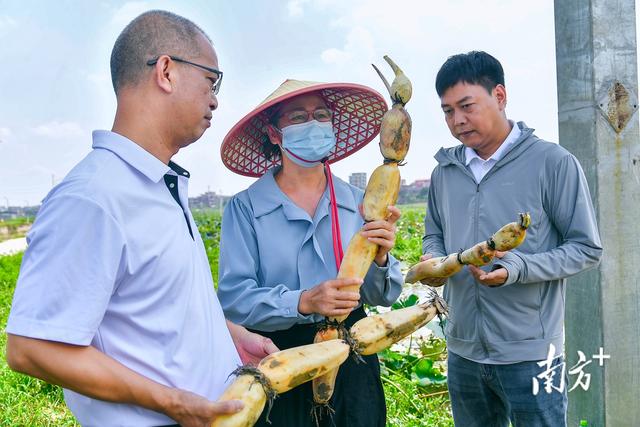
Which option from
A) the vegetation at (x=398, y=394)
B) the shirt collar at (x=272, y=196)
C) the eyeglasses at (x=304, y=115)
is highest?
the eyeglasses at (x=304, y=115)

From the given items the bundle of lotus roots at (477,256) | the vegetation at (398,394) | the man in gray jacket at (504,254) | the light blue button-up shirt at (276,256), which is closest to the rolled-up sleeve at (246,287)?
the light blue button-up shirt at (276,256)

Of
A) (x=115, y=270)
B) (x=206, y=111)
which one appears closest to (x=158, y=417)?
(x=115, y=270)

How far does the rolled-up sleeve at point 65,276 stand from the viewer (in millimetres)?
1183

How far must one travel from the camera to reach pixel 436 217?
2.73 m

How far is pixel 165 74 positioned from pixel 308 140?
786 mm

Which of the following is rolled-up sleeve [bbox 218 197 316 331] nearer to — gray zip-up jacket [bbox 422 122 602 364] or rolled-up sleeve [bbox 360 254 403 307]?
rolled-up sleeve [bbox 360 254 403 307]

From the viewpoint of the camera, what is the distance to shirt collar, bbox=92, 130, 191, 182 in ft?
4.61


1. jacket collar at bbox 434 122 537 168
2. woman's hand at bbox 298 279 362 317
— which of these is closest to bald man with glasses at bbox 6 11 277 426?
woman's hand at bbox 298 279 362 317

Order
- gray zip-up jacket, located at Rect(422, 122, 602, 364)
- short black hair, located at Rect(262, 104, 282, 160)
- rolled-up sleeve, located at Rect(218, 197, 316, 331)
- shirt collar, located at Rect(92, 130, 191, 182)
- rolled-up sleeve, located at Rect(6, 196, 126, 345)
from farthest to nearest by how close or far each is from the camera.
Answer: short black hair, located at Rect(262, 104, 282, 160)
gray zip-up jacket, located at Rect(422, 122, 602, 364)
rolled-up sleeve, located at Rect(218, 197, 316, 331)
shirt collar, located at Rect(92, 130, 191, 182)
rolled-up sleeve, located at Rect(6, 196, 126, 345)

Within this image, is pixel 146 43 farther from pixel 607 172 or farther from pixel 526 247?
pixel 607 172

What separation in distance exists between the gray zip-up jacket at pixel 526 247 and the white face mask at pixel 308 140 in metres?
0.67

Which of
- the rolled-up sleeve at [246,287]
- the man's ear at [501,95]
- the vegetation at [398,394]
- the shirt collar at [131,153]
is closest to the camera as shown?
the shirt collar at [131,153]

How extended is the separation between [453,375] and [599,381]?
3.43ft

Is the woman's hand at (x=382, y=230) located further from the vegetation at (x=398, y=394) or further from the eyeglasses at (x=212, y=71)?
the vegetation at (x=398, y=394)
